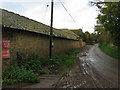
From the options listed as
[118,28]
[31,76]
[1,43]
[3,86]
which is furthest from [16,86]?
[118,28]

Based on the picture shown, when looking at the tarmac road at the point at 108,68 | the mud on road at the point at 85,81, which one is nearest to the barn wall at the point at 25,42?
the mud on road at the point at 85,81

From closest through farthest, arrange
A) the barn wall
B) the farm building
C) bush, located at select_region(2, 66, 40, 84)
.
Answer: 1. bush, located at select_region(2, 66, 40, 84)
2. the farm building
3. the barn wall

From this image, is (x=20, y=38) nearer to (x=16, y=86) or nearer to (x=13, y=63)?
(x=13, y=63)

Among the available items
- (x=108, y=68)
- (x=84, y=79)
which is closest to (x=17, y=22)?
(x=84, y=79)

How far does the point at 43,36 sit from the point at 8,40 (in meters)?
4.15

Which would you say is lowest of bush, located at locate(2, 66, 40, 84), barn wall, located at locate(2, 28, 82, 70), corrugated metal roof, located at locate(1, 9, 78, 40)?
bush, located at locate(2, 66, 40, 84)

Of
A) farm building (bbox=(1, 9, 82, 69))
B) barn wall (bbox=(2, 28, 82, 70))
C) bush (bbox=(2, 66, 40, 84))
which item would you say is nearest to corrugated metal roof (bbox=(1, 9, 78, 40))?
farm building (bbox=(1, 9, 82, 69))

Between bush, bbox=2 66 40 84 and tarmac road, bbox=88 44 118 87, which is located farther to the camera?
tarmac road, bbox=88 44 118 87

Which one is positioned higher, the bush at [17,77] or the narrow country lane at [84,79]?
the bush at [17,77]

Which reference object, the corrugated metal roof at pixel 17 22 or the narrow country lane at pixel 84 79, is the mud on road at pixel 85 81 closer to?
the narrow country lane at pixel 84 79

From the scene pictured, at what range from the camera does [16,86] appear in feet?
13.6

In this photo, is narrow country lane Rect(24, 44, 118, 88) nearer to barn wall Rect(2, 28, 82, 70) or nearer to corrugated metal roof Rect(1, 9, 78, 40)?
barn wall Rect(2, 28, 82, 70)

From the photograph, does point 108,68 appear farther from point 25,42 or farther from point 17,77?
point 25,42

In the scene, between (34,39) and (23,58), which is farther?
(34,39)
